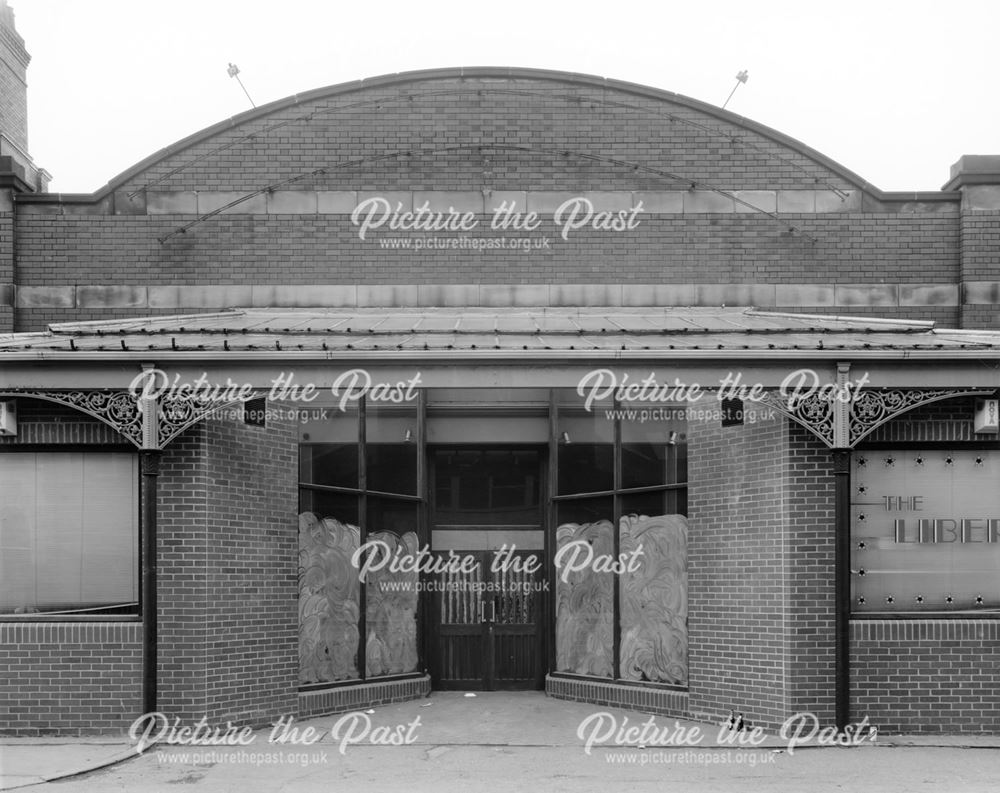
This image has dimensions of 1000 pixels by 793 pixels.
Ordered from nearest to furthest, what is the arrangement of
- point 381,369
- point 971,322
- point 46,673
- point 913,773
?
point 913,773 → point 381,369 → point 46,673 → point 971,322

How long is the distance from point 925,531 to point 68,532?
28.9 feet

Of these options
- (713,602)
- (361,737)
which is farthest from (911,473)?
(361,737)

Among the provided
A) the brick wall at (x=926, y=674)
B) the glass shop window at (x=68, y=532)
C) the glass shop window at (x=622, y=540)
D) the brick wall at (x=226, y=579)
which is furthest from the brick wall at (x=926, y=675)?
the glass shop window at (x=68, y=532)

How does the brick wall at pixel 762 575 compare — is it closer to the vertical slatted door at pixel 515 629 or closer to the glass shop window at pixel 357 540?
the vertical slatted door at pixel 515 629

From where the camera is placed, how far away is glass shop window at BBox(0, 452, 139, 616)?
35.5ft

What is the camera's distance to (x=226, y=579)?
35.6 ft

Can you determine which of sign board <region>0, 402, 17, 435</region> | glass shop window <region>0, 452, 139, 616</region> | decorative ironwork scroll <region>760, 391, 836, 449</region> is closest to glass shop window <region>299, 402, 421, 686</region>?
glass shop window <region>0, 452, 139, 616</region>

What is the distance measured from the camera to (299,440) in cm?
1203

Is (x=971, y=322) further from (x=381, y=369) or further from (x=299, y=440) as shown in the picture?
(x=299, y=440)

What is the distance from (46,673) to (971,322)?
1096 cm

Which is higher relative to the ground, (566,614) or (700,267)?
(700,267)

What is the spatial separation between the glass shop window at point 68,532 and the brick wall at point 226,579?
526 mm

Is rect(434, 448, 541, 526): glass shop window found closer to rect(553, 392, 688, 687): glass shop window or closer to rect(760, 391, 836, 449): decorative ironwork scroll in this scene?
rect(553, 392, 688, 687): glass shop window

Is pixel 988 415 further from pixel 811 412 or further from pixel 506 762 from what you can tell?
pixel 506 762
